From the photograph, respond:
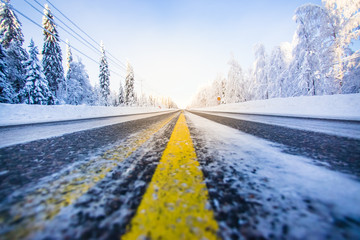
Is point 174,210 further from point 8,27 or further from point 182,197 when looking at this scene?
point 8,27

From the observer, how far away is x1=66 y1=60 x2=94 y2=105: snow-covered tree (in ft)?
99.9

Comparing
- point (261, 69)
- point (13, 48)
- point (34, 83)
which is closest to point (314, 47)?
point (261, 69)

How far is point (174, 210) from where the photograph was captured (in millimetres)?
757

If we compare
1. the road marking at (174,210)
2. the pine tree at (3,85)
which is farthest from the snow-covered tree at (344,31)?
the pine tree at (3,85)

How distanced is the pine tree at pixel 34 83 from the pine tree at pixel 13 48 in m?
1.54

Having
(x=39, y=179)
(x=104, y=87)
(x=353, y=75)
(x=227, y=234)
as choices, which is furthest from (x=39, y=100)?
(x=353, y=75)

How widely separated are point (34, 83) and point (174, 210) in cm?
2698

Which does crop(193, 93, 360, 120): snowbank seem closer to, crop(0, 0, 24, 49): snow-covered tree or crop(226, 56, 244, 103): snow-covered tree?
crop(226, 56, 244, 103): snow-covered tree

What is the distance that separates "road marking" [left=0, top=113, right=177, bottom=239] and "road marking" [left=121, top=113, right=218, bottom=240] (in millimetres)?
421

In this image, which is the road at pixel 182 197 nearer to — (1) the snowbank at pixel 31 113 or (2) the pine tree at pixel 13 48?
(1) the snowbank at pixel 31 113

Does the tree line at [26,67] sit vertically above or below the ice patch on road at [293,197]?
above

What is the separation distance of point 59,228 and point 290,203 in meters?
1.13

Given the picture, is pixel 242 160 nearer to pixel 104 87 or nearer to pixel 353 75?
pixel 353 75

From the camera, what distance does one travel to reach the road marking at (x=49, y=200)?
2.13ft
